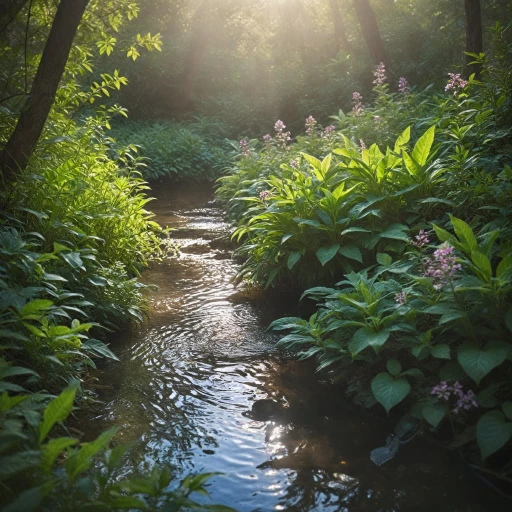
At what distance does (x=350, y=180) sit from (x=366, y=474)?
9.22 feet

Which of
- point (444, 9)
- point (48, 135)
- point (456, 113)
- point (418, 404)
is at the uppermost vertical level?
point (444, 9)

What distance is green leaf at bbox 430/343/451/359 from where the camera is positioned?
2.78m

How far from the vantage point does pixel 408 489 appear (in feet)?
8.46

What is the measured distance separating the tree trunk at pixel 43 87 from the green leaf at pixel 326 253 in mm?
2509

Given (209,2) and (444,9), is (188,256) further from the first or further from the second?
(209,2)

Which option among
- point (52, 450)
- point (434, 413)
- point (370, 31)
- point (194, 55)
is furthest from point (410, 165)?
point (194, 55)

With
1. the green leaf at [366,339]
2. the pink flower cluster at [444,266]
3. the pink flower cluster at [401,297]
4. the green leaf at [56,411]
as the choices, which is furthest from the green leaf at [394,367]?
the green leaf at [56,411]

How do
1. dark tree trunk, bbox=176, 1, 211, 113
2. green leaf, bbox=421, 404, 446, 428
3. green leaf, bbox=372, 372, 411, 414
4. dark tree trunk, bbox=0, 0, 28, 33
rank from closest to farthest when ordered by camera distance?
green leaf, bbox=421, 404, 446, 428
green leaf, bbox=372, 372, 411, 414
dark tree trunk, bbox=0, 0, 28, 33
dark tree trunk, bbox=176, 1, 211, 113

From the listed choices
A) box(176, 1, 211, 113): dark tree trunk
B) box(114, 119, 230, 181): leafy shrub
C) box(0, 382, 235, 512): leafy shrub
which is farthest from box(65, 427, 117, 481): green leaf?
box(176, 1, 211, 113): dark tree trunk

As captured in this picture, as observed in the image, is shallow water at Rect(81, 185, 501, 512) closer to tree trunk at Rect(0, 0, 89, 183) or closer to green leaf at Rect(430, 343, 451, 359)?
green leaf at Rect(430, 343, 451, 359)

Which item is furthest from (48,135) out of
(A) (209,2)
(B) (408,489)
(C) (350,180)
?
(A) (209,2)

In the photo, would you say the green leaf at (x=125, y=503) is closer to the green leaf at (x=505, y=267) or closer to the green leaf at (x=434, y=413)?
the green leaf at (x=434, y=413)

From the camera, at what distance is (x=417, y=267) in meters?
3.59

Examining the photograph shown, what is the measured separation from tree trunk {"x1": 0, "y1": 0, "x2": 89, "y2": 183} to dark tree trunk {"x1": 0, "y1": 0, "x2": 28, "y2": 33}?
699 mm
